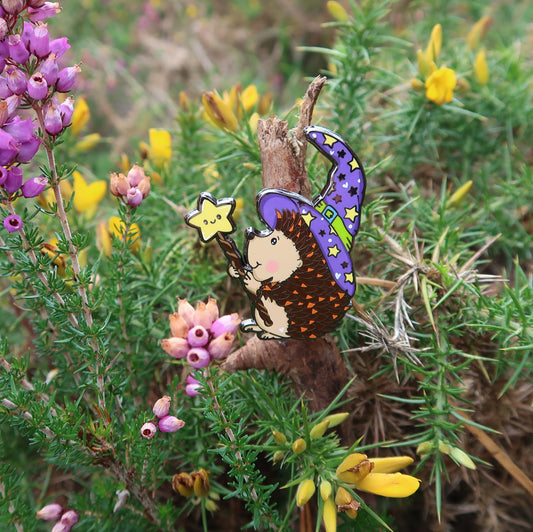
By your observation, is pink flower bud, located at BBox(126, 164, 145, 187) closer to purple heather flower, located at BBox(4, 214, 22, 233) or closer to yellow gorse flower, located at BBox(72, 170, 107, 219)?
purple heather flower, located at BBox(4, 214, 22, 233)

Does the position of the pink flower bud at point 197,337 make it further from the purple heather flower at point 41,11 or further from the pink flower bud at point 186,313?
the purple heather flower at point 41,11

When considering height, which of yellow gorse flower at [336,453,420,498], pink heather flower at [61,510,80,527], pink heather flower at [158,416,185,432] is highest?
pink heather flower at [158,416,185,432]

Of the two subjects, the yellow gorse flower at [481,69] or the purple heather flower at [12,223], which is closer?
the purple heather flower at [12,223]

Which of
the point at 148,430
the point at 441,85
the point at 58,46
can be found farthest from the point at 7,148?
the point at 441,85

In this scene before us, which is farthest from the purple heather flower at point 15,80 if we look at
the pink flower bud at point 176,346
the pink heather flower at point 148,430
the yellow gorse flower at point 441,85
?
the yellow gorse flower at point 441,85

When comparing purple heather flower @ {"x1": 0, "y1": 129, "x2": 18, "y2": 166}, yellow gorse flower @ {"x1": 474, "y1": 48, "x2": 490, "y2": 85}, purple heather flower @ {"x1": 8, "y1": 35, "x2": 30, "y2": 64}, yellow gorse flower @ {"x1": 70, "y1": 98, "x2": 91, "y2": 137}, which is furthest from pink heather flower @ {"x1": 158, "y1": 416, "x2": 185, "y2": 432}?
yellow gorse flower @ {"x1": 474, "y1": 48, "x2": 490, "y2": 85}
